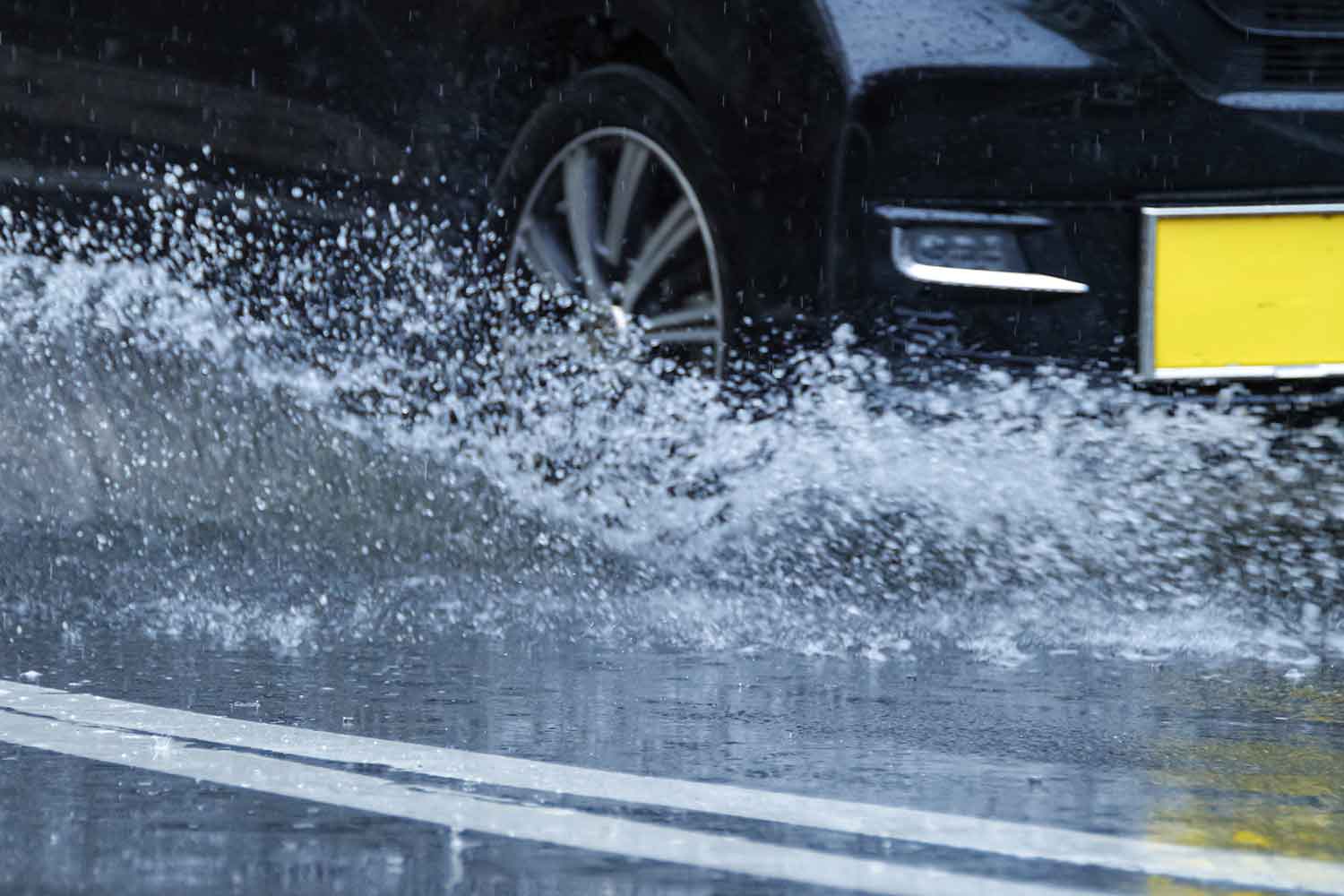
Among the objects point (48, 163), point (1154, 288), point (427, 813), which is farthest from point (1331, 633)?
point (48, 163)

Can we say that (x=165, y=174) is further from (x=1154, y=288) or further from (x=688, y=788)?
(x=688, y=788)

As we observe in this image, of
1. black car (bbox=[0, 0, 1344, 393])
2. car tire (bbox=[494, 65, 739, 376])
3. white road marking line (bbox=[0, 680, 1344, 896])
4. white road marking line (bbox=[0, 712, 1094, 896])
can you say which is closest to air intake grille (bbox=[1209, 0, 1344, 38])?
black car (bbox=[0, 0, 1344, 393])

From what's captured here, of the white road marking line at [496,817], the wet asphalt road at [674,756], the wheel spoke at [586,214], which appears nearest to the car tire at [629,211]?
the wheel spoke at [586,214]

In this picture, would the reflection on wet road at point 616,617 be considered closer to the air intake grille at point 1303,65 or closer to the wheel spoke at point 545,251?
the wheel spoke at point 545,251

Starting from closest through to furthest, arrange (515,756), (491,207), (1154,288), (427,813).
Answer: (427,813)
(515,756)
(1154,288)
(491,207)

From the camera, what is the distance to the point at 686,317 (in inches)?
172

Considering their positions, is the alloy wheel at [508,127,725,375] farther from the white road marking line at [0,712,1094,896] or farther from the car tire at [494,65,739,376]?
the white road marking line at [0,712,1094,896]

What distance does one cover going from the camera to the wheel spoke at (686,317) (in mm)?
4273

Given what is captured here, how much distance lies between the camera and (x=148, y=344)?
5.44 m

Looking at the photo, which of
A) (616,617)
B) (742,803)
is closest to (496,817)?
(742,803)

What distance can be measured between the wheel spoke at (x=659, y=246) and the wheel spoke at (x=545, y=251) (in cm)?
18

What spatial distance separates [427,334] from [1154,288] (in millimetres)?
1459

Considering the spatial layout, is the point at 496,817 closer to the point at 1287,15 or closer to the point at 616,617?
the point at 616,617

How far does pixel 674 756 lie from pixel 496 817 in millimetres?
404
